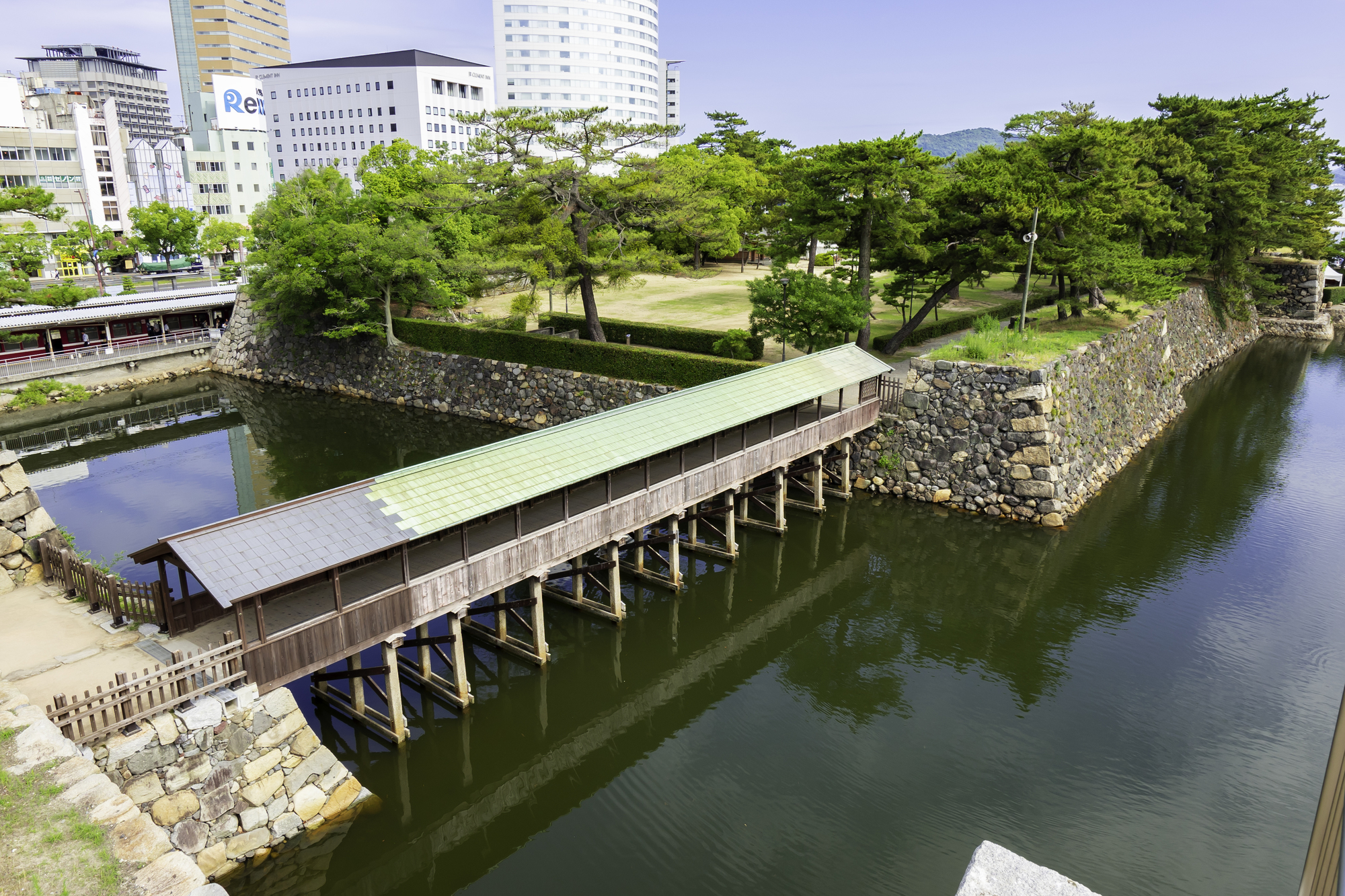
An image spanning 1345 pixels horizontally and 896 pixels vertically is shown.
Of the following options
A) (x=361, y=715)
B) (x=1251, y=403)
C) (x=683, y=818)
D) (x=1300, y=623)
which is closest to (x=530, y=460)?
(x=361, y=715)

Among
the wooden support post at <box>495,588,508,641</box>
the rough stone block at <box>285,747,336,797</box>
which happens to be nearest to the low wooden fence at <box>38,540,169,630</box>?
the rough stone block at <box>285,747,336,797</box>

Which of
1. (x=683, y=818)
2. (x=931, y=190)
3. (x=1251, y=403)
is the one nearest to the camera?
(x=683, y=818)

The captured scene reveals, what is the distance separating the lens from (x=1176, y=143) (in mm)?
52375

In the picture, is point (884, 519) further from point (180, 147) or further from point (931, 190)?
point (180, 147)

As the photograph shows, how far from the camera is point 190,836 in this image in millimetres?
14352

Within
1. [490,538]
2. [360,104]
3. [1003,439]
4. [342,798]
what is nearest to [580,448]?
[490,538]

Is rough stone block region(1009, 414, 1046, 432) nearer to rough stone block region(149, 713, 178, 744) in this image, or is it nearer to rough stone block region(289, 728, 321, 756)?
rough stone block region(289, 728, 321, 756)

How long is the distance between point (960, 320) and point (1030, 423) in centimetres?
1844

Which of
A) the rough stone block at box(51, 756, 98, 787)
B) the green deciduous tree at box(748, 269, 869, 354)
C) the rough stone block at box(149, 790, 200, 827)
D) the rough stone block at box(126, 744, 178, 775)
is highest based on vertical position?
the green deciduous tree at box(748, 269, 869, 354)

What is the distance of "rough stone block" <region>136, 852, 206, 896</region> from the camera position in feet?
35.8

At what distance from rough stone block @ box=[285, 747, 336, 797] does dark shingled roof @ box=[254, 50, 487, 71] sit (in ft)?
392

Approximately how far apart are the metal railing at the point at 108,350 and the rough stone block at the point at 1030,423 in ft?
171

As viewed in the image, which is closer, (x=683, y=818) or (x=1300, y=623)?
(x=683, y=818)

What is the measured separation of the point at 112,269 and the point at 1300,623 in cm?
10522
